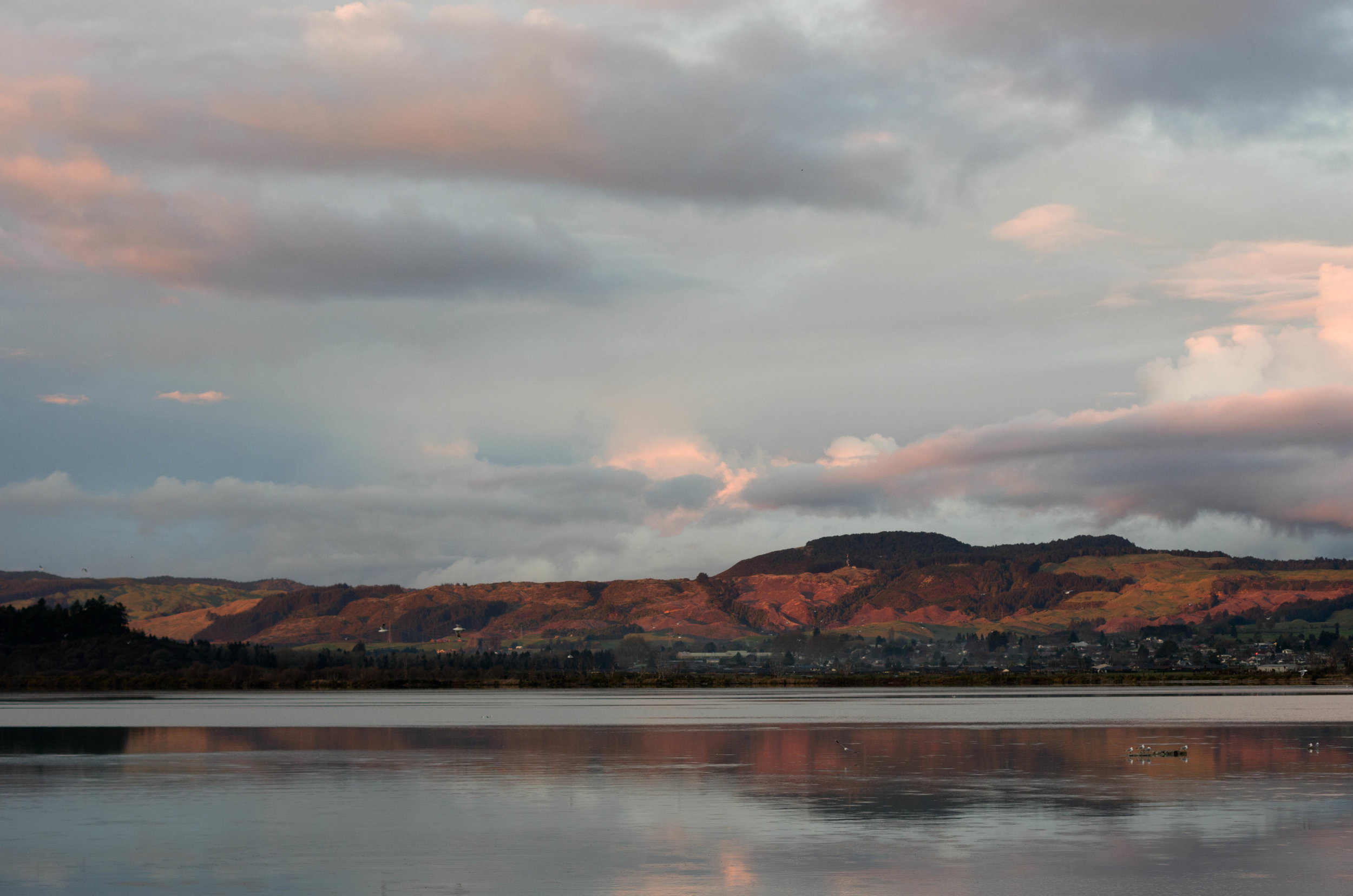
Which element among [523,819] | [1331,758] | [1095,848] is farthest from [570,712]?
[1095,848]

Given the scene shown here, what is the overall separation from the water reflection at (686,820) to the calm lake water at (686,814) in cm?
17

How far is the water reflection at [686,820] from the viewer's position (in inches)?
1309

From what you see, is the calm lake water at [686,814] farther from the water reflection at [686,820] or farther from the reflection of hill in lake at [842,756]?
the reflection of hill in lake at [842,756]

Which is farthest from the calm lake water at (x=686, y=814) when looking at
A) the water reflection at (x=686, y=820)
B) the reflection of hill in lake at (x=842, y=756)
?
the reflection of hill in lake at (x=842, y=756)

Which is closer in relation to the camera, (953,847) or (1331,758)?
(953,847)

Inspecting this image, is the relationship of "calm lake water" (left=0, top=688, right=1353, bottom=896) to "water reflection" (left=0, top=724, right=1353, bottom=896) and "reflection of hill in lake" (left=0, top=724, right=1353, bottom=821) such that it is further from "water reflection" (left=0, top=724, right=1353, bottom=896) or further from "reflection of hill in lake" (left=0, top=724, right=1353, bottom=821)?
"reflection of hill in lake" (left=0, top=724, right=1353, bottom=821)

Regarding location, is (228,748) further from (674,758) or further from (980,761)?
(980,761)

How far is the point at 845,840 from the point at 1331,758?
1643 inches

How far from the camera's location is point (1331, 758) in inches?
2736

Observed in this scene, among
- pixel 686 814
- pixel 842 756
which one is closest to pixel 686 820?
pixel 686 814

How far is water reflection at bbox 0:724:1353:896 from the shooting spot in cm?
3325

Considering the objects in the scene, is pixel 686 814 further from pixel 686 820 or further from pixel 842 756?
pixel 842 756

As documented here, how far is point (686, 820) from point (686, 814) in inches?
67.2

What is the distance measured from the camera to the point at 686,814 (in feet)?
153
